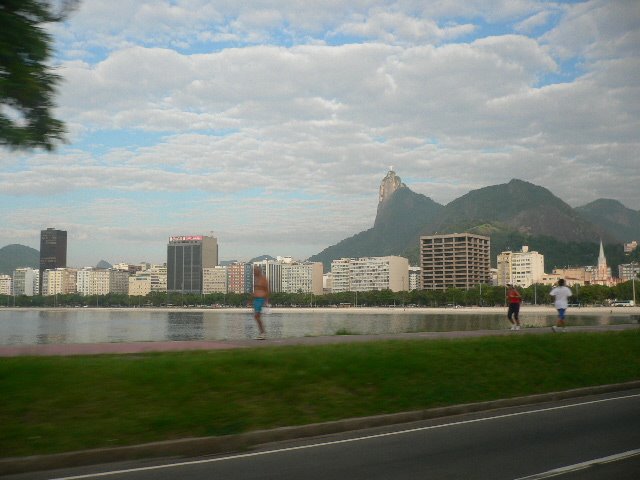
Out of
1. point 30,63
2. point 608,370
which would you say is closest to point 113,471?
point 30,63

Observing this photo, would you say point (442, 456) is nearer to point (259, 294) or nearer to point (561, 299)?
point (259, 294)

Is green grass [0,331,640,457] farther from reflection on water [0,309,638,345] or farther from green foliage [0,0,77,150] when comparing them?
reflection on water [0,309,638,345]

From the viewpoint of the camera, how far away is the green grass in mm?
8891

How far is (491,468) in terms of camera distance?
7770 millimetres

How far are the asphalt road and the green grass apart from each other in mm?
758

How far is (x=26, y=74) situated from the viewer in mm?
10938

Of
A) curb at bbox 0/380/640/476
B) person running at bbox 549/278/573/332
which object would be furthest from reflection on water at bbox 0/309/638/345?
curb at bbox 0/380/640/476

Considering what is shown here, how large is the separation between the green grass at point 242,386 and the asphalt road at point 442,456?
758mm

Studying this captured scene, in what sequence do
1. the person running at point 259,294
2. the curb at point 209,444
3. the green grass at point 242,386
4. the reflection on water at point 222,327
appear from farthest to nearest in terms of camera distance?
the reflection on water at point 222,327
the person running at point 259,294
the green grass at point 242,386
the curb at point 209,444

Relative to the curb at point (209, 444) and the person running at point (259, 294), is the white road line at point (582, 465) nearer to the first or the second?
the curb at point (209, 444)

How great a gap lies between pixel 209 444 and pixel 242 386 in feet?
6.88

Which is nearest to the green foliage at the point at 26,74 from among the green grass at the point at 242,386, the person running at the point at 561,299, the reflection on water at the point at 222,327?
the green grass at the point at 242,386

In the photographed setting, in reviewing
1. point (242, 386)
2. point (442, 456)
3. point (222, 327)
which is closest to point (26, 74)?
point (242, 386)

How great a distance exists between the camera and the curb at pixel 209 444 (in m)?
7.83
